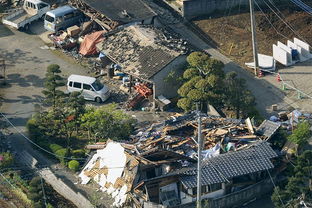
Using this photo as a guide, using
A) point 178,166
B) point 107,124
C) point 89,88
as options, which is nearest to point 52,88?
point 89,88

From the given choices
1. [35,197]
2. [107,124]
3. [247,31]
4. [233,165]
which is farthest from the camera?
[247,31]

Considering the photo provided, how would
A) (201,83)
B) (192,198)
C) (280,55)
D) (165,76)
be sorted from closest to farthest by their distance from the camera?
(192,198) → (201,83) → (165,76) → (280,55)

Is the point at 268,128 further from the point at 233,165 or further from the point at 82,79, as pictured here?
the point at 82,79

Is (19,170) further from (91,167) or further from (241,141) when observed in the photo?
(241,141)

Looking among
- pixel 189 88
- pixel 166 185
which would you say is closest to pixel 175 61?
pixel 189 88

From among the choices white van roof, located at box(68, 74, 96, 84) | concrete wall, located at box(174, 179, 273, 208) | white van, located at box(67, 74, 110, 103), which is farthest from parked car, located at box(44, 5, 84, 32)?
concrete wall, located at box(174, 179, 273, 208)
